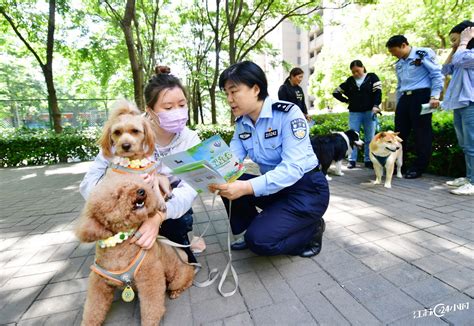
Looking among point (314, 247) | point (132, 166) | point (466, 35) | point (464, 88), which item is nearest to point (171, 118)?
point (132, 166)

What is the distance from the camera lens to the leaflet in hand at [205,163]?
159cm

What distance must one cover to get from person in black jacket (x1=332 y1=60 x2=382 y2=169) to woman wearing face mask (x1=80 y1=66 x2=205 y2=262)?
4.56 meters

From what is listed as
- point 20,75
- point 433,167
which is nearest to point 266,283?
point 433,167

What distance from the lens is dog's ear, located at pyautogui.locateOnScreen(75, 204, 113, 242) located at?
140 centimetres

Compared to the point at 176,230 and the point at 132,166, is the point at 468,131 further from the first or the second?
the point at 132,166

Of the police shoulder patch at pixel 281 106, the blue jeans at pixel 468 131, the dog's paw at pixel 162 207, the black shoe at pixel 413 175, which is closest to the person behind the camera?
the dog's paw at pixel 162 207

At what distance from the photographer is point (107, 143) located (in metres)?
2.09

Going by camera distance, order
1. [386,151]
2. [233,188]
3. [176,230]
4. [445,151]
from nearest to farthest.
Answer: [233,188] → [176,230] → [386,151] → [445,151]

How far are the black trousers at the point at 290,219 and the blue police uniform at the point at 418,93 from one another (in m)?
3.44

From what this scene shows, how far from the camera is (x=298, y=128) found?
213 centimetres

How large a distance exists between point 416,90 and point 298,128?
3791mm

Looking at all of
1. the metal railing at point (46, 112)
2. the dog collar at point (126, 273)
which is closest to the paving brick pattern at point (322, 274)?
the dog collar at point (126, 273)

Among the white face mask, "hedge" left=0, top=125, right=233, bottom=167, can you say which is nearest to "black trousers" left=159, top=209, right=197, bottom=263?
the white face mask

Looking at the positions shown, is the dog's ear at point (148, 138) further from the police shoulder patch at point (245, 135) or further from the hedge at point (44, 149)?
the hedge at point (44, 149)
